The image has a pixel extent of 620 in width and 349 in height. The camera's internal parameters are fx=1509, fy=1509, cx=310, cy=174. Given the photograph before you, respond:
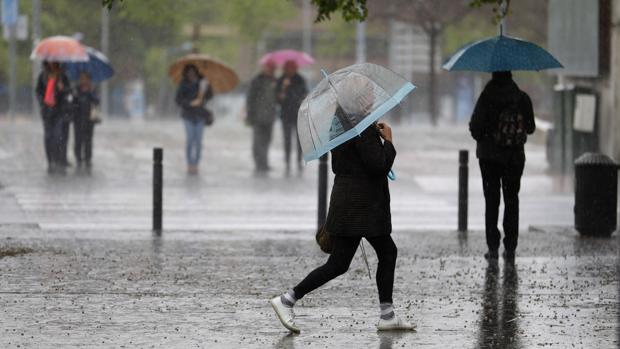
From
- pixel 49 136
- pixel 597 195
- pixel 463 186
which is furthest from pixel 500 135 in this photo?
pixel 49 136

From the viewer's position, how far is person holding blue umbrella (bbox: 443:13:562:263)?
43.5ft

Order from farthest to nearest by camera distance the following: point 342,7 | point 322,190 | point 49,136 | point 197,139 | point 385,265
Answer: point 197,139, point 49,136, point 322,190, point 342,7, point 385,265

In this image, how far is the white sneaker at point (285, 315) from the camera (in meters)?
9.56

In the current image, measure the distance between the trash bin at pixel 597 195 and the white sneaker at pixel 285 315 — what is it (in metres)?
7.08

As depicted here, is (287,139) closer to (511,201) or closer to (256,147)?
(256,147)

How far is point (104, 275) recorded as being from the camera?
1246 centimetres

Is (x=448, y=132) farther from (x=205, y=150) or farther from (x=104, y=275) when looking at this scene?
(x=104, y=275)

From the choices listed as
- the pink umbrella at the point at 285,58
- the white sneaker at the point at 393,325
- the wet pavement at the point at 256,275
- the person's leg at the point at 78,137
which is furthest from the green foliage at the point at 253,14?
the white sneaker at the point at 393,325

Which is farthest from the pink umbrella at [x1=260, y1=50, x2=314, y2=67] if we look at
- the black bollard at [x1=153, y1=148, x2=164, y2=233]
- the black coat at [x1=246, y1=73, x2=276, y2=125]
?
the black bollard at [x1=153, y1=148, x2=164, y2=233]

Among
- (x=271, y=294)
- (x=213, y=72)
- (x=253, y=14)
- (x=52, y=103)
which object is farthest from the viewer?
(x=253, y=14)

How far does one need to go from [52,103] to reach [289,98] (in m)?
4.55

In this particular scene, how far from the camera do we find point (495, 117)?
524 inches

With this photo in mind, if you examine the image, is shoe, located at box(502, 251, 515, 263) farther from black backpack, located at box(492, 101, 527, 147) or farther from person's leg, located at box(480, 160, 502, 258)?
black backpack, located at box(492, 101, 527, 147)

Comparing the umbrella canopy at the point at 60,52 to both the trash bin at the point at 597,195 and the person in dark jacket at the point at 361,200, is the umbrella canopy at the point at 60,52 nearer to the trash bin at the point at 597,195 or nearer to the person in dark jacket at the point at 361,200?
the trash bin at the point at 597,195
